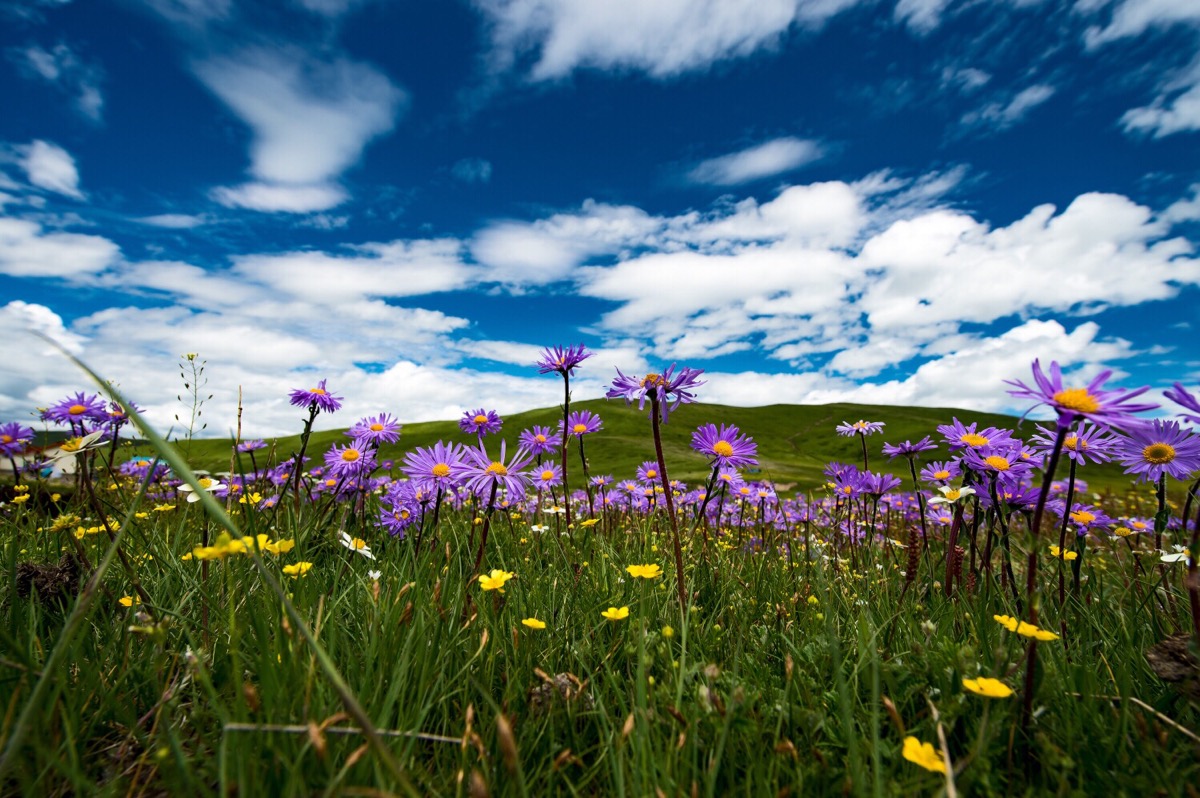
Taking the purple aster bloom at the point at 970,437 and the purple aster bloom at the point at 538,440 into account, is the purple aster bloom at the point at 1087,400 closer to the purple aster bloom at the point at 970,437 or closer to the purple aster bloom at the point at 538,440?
the purple aster bloom at the point at 970,437

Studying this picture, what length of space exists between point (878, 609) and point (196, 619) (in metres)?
3.60

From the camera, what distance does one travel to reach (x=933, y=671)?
91.6 inches

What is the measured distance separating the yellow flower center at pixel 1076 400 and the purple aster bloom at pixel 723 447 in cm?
215

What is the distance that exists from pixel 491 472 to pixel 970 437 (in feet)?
9.66

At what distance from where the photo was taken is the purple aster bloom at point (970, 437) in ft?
11.3

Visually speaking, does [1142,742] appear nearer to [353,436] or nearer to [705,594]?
[705,594]

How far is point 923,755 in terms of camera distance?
168cm

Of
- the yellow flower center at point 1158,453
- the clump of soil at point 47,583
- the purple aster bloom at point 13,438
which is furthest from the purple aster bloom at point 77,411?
A: the yellow flower center at point 1158,453

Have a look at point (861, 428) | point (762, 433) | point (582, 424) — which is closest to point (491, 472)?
point (582, 424)

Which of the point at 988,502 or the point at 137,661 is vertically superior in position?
the point at 988,502

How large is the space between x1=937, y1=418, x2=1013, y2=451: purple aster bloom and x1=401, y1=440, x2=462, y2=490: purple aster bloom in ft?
9.83

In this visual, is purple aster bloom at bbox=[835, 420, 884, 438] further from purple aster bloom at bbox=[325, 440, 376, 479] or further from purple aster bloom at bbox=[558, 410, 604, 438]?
purple aster bloom at bbox=[325, 440, 376, 479]

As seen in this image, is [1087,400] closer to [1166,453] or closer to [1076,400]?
[1076,400]

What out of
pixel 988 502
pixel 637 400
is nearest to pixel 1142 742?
pixel 988 502
